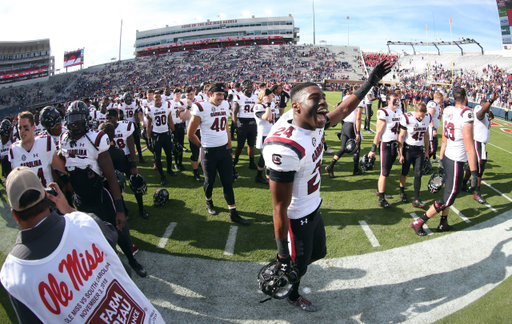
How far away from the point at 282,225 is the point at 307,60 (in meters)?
62.3

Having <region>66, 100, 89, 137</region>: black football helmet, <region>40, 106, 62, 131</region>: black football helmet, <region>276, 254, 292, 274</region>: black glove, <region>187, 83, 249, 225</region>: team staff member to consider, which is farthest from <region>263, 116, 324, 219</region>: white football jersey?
<region>40, 106, 62, 131</region>: black football helmet

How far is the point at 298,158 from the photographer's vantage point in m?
2.30

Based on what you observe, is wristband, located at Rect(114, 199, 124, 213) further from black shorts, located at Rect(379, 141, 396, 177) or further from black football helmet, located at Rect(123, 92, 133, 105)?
black football helmet, located at Rect(123, 92, 133, 105)

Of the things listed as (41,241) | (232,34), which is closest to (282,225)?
(41,241)

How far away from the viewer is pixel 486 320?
295cm

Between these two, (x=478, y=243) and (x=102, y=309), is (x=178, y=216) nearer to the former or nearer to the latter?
(x=102, y=309)

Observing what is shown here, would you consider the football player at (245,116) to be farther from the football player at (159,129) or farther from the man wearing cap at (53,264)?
the man wearing cap at (53,264)

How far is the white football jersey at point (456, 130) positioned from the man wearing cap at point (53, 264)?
4999mm

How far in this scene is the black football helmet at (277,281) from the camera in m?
2.56

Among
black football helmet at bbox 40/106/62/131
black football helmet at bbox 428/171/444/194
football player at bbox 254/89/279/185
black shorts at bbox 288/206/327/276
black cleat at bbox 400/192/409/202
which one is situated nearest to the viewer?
black shorts at bbox 288/206/327/276

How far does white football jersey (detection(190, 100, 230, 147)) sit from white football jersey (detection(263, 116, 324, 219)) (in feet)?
7.94

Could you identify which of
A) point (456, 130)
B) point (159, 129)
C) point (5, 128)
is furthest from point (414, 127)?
point (5, 128)

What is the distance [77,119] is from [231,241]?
2.71 metres

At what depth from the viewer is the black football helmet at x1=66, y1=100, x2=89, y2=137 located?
327 cm
